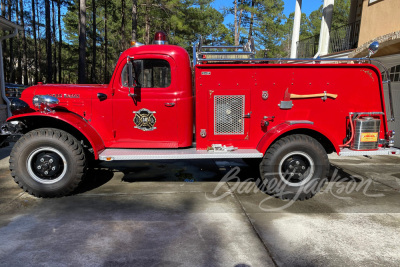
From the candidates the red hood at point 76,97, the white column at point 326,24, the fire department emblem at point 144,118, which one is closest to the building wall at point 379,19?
the white column at point 326,24

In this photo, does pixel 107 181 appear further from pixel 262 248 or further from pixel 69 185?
pixel 262 248

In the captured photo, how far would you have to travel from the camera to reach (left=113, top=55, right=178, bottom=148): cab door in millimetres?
4453

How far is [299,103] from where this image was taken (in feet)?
14.7

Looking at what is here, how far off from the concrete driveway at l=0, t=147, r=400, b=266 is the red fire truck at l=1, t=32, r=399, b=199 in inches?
19.3

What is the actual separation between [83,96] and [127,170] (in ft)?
6.66

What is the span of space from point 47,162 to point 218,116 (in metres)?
2.66

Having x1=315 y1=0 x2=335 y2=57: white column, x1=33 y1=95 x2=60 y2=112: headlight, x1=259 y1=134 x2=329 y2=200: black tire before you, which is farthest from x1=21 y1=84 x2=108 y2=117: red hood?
x1=315 y1=0 x2=335 y2=57: white column

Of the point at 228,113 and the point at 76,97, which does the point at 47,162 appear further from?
the point at 228,113

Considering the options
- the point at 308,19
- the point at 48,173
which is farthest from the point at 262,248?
the point at 308,19

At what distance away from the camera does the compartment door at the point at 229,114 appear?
444 centimetres

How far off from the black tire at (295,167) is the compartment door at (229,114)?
58 centimetres

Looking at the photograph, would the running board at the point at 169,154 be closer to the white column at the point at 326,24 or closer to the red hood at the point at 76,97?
the red hood at the point at 76,97

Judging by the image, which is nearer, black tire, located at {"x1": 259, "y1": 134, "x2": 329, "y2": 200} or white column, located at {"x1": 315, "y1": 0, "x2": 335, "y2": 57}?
black tire, located at {"x1": 259, "y1": 134, "x2": 329, "y2": 200}

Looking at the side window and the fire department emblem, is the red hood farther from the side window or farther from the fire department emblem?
the fire department emblem
